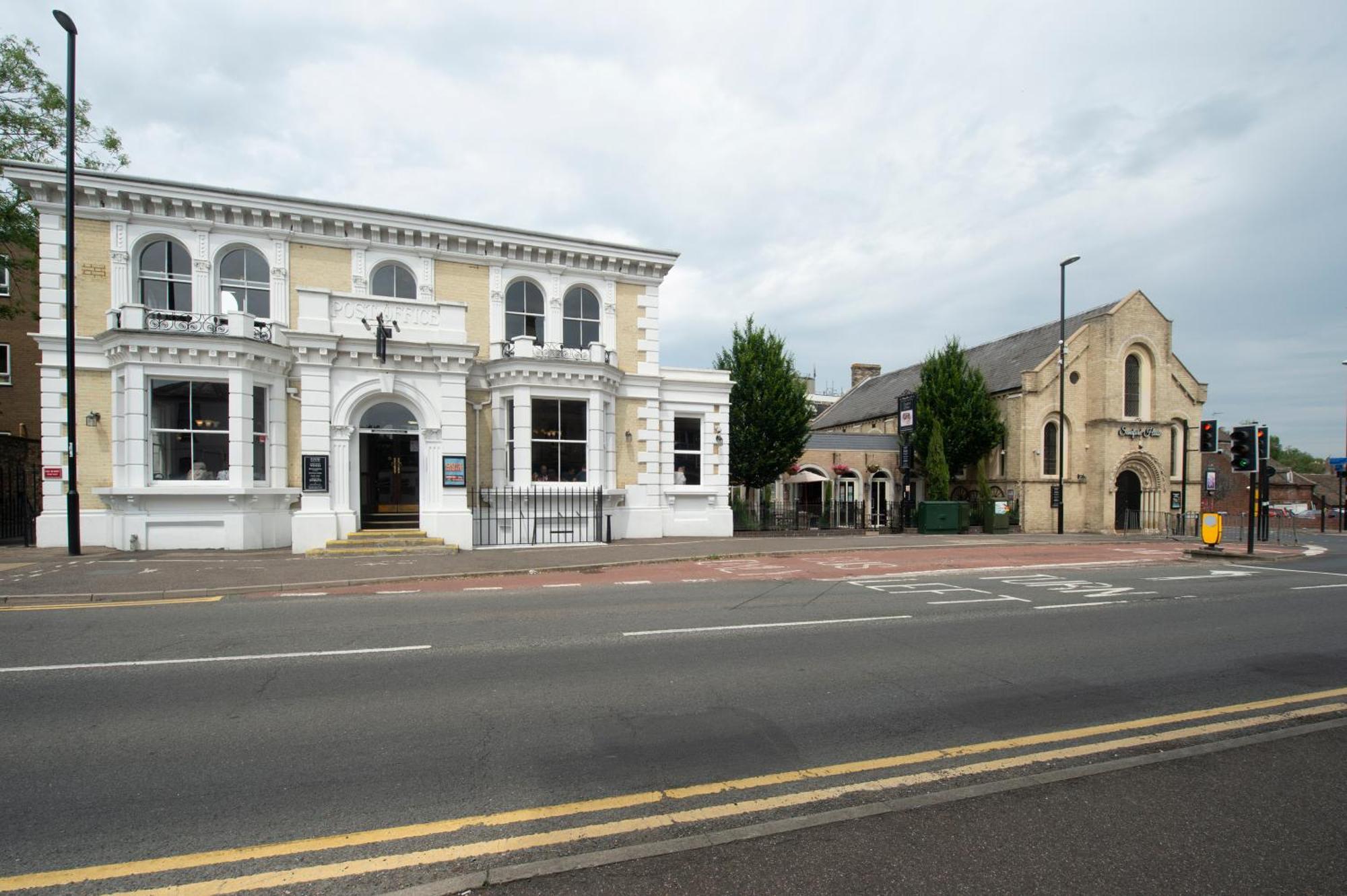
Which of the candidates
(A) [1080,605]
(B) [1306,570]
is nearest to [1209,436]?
(B) [1306,570]

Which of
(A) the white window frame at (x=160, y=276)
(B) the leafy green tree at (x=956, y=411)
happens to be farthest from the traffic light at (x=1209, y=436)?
(A) the white window frame at (x=160, y=276)

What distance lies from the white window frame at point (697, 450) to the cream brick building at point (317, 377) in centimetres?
139

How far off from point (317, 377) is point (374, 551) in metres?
4.55

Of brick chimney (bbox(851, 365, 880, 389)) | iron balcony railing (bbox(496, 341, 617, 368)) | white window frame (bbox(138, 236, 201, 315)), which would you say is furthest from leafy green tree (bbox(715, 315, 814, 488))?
brick chimney (bbox(851, 365, 880, 389))

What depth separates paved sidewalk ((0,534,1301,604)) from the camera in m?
10.7

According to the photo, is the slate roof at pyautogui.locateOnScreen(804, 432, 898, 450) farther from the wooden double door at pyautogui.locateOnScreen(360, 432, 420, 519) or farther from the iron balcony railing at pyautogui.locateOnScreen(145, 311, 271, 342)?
the iron balcony railing at pyautogui.locateOnScreen(145, 311, 271, 342)

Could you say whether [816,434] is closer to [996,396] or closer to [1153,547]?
[996,396]

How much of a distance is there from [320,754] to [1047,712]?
550cm

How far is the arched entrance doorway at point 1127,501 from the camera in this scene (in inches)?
1168

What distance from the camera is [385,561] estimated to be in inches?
544

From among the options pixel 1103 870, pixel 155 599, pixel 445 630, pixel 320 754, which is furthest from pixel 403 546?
pixel 1103 870

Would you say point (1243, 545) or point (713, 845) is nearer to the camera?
point (713, 845)

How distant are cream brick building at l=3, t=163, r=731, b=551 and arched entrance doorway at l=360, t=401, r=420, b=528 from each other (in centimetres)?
6

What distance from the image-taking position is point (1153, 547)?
66.7ft
